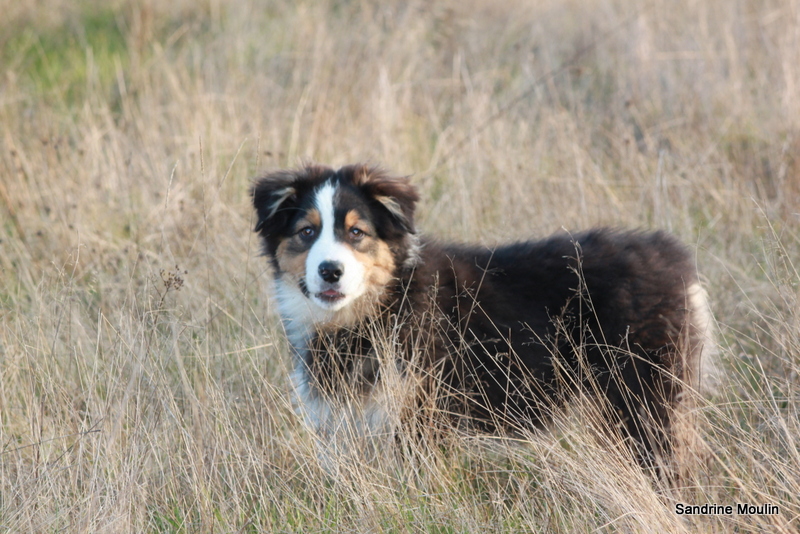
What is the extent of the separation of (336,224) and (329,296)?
0.38 metres

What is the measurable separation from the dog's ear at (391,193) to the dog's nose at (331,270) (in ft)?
1.68

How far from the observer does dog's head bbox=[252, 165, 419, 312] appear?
13.1 ft

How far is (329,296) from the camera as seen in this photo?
397cm

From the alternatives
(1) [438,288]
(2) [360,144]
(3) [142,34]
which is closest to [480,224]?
(2) [360,144]

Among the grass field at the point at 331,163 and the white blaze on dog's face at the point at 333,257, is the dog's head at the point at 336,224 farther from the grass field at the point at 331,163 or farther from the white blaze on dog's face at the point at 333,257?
the grass field at the point at 331,163

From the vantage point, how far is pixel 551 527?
3.18 m

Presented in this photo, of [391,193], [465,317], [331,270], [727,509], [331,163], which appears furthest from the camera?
[331,163]

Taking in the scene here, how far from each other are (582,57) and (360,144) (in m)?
3.21

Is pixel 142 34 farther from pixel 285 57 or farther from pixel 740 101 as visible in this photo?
pixel 740 101

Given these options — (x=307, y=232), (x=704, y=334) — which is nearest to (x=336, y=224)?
(x=307, y=232)

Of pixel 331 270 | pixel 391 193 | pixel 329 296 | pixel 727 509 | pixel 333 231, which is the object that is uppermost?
pixel 391 193

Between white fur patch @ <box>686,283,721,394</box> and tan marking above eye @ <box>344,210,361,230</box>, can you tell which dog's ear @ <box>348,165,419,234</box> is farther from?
white fur patch @ <box>686,283,721,394</box>

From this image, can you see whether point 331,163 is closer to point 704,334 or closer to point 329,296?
point 329,296

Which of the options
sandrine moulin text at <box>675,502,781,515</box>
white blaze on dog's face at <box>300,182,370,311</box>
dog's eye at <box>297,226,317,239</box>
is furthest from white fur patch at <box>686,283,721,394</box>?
dog's eye at <box>297,226,317,239</box>
